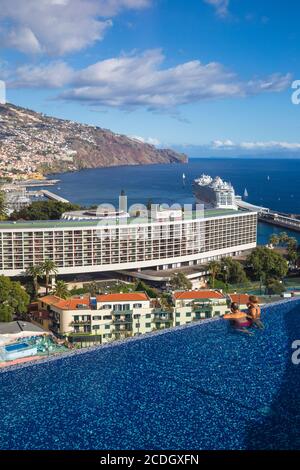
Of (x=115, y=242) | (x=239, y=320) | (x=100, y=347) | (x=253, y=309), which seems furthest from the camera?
(x=115, y=242)

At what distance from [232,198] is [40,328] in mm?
32550

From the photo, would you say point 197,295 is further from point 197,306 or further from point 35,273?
point 35,273

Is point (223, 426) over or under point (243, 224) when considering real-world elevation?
under

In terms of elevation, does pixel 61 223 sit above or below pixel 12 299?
above

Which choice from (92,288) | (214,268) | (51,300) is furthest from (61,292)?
(214,268)

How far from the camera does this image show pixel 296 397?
13398 mm

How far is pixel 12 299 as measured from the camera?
20.0m

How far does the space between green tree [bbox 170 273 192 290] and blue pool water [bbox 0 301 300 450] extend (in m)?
5.93

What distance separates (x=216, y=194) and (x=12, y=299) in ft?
103

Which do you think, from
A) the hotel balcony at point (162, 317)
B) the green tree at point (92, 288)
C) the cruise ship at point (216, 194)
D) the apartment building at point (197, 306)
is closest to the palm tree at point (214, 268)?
the green tree at point (92, 288)

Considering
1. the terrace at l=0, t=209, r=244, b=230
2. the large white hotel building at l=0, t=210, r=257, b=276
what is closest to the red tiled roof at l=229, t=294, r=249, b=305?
the large white hotel building at l=0, t=210, r=257, b=276

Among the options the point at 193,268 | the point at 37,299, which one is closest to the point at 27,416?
the point at 37,299

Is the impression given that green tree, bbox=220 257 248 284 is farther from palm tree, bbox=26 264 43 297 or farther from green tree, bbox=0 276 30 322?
green tree, bbox=0 276 30 322

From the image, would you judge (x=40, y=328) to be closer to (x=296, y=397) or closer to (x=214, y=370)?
(x=214, y=370)
